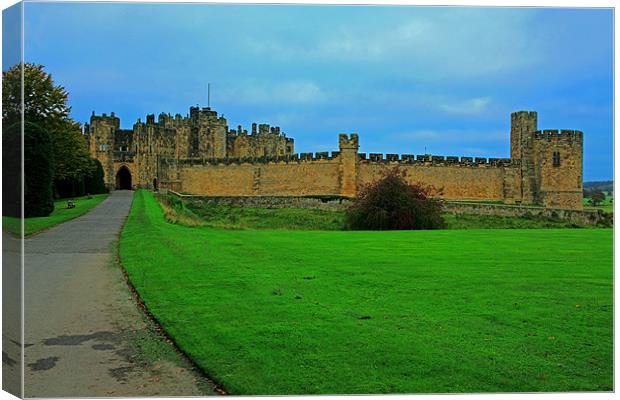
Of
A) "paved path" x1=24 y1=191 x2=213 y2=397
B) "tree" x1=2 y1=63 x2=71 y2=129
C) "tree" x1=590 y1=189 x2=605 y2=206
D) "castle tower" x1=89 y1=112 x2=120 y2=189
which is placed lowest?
"paved path" x1=24 y1=191 x2=213 y2=397

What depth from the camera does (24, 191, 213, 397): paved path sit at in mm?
5559

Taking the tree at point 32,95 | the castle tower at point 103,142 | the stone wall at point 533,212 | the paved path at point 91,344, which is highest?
the castle tower at point 103,142

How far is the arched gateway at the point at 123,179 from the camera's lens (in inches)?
2245

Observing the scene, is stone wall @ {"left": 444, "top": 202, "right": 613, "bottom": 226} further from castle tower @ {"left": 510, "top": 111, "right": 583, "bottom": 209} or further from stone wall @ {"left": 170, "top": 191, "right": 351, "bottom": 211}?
castle tower @ {"left": 510, "top": 111, "right": 583, "bottom": 209}

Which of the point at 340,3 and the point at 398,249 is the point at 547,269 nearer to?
the point at 398,249

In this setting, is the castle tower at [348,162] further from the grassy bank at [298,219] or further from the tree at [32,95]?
the tree at [32,95]

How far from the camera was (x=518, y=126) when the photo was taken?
147ft

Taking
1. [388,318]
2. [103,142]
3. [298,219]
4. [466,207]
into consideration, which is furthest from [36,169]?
[103,142]

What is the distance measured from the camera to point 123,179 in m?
58.1

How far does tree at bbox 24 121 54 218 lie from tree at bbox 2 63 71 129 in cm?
20

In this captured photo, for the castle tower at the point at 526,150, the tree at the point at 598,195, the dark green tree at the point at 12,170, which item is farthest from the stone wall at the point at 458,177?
the dark green tree at the point at 12,170

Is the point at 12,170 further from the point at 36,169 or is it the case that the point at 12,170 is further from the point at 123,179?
the point at 123,179

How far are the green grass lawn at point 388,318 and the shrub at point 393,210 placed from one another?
1165 centimetres

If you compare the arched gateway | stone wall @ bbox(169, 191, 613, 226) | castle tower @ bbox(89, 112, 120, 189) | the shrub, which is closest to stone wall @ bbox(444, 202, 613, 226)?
stone wall @ bbox(169, 191, 613, 226)
